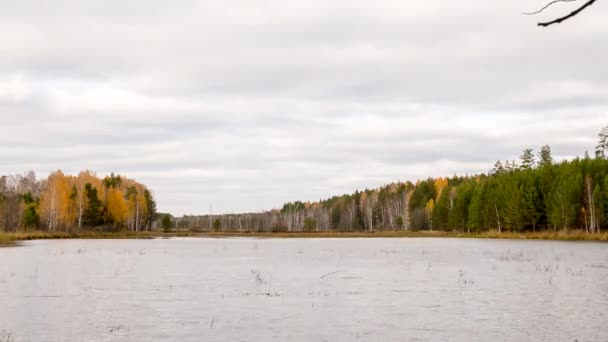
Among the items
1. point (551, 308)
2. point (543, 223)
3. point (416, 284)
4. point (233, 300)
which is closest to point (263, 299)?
point (233, 300)

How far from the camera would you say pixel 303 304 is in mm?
24578

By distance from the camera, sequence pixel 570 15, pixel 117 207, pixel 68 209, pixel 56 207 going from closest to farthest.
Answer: pixel 570 15 < pixel 56 207 < pixel 68 209 < pixel 117 207

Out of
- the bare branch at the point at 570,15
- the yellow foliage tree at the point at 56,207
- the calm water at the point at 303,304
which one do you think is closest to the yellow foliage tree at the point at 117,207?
the yellow foliage tree at the point at 56,207

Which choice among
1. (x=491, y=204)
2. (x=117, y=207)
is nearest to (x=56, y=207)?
(x=117, y=207)

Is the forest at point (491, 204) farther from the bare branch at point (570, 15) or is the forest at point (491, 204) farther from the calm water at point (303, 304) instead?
the bare branch at point (570, 15)

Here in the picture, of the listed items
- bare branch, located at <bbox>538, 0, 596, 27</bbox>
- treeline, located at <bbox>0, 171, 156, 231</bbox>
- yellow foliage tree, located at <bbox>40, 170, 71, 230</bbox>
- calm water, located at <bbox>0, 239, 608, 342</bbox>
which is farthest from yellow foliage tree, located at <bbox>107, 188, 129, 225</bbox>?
bare branch, located at <bbox>538, 0, 596, 27</bbox>

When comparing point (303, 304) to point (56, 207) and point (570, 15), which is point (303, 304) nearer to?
point (570, 15)

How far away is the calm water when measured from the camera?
60.8 ft

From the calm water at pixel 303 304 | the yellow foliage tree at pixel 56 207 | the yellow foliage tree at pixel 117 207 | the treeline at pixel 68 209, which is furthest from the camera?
the yellow foliage tree at pixel 117 207

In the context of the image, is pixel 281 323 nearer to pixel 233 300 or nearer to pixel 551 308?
pixel 233 300

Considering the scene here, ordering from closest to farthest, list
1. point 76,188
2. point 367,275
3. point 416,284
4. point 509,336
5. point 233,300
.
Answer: point 509,336
point 233,300
point 416,284
point 367,275
point 76,188

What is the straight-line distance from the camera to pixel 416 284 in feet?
104

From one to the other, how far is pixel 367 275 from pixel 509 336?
18890mm

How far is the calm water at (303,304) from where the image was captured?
60.8 feet
